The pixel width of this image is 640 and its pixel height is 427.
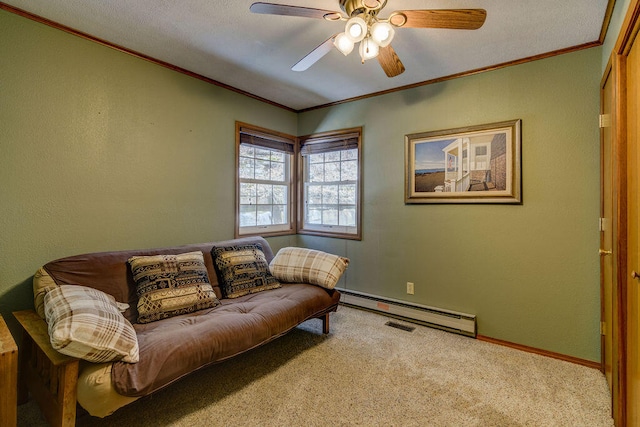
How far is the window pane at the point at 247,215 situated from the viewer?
351cm

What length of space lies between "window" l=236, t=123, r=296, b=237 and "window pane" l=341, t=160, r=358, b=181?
72cm

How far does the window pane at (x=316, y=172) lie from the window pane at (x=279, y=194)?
38cm

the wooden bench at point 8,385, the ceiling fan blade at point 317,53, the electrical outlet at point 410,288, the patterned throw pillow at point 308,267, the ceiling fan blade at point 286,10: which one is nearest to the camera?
the wooden bench at point 8,385

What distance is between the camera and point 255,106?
11.7 ft

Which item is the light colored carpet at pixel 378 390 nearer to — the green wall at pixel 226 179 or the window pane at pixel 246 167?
the green wall at pixel 226 179

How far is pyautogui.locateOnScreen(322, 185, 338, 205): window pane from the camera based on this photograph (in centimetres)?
386

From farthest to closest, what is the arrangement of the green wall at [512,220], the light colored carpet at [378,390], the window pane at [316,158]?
1. the window pane at [316,158]
2. the green wall at [512,220]
3. the light colored carpet at [378,390]

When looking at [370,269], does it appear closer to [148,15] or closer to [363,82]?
[363,82]

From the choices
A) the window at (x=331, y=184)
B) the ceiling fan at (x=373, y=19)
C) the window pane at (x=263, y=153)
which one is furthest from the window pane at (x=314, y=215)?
the ceiling fan at (x=373, y=19)

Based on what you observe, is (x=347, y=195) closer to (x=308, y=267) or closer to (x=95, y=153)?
(x=308, y=267)

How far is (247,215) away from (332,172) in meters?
1.17

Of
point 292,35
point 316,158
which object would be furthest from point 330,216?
point 292,35

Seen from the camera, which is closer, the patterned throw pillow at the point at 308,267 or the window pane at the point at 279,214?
the patterned throw pillow at the point at 308,267

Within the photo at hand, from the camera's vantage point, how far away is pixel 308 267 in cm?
279
